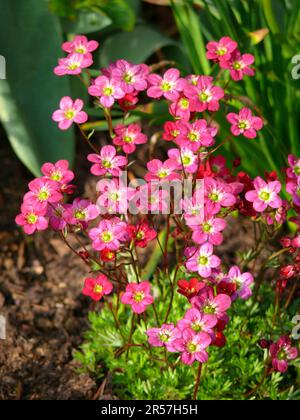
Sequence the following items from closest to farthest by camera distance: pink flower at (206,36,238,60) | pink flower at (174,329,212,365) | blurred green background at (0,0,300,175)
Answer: pink flower at (174,329,212,365) → pink flower at (206,36,238,60) → blurred green background at (0,0,300,175)

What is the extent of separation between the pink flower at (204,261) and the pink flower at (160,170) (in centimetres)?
13

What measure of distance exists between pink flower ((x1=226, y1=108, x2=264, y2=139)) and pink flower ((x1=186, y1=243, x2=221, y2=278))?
238 millimetres

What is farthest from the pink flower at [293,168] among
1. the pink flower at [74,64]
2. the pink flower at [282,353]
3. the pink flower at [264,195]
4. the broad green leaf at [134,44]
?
the broad green leaf at [134,44]

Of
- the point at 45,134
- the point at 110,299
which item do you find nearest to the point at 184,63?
the point at 45,134

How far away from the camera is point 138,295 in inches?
53.5

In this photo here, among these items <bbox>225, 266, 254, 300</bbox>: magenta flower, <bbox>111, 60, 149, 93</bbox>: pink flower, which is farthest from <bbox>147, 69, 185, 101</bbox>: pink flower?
<bbox>225, 266, 254, 300</bbox>: magenta flower

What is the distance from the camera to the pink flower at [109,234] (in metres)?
1.31

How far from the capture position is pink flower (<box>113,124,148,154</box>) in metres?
1.39

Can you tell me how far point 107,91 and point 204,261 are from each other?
354mm

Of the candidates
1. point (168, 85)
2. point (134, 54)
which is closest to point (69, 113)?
point (168, 85)

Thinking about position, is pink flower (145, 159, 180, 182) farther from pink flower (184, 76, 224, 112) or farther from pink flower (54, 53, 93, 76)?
pink flower (54, 53, 93, 76)

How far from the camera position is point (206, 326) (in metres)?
Result: 1.28

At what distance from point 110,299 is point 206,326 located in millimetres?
649
